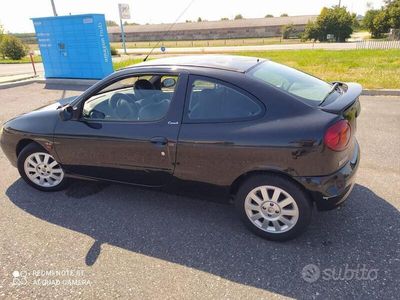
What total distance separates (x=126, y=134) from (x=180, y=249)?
3.94 feet

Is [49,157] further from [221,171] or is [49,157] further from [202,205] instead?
[221,171]

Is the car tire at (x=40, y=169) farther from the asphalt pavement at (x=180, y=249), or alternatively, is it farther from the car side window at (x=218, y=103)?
the car side window at (x=218, y=103)

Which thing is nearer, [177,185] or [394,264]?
[394,264]

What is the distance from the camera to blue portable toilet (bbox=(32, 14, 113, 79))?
11.0 m

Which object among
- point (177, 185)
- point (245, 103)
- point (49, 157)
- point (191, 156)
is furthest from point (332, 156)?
point (49, 157)

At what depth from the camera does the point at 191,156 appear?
2.91 meters

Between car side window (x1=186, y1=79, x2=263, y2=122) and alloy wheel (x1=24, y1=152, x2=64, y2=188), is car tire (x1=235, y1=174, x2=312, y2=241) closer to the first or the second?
car side window (x1=186, y1=79, x2=263, y2=122)

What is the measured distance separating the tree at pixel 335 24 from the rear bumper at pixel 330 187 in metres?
43.5

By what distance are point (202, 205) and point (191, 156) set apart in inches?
32.0

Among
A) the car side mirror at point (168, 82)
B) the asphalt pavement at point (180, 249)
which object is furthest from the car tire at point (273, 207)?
the car side mirror at point (168, 82)

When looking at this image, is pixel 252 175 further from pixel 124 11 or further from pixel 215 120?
pixel 124 11

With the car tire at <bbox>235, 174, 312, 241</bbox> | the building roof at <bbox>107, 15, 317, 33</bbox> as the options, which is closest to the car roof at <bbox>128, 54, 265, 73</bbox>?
the car tire at <bbox>235, 174, 312, 241</bbox>

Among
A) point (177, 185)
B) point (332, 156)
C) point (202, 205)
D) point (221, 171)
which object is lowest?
point (202, 205)

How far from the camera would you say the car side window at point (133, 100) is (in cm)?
316
